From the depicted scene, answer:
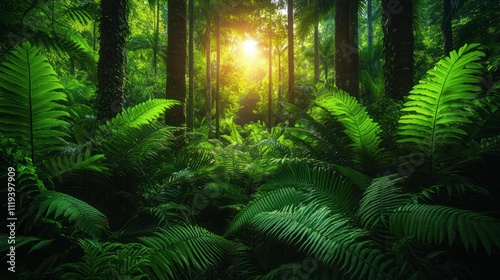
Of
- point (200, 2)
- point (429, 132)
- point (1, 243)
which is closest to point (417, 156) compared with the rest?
point (429, 132)

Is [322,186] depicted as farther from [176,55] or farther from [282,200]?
[176,55]

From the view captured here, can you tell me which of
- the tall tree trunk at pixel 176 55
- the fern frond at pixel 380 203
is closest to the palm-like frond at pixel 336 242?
the fern frond at pixel 380 203

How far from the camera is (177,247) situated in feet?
5.73

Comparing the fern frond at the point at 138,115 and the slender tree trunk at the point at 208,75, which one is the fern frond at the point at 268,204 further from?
the slender tree trunk at the point at 208,75

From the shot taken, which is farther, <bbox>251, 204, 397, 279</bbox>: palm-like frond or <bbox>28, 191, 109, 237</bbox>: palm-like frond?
<bbox>28, 191, 109, 237</bbox>: palm-like frond

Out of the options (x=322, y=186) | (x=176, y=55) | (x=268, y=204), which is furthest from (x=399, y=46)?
(x=176, y=55)

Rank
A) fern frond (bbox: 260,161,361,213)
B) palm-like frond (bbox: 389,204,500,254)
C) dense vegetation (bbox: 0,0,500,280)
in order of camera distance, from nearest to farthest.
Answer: palm-like frond (bbox: 389,204,500,254), dense vegetation (bbox: 0,0,500,280), fern frond (bbox: 260,161,361,213)

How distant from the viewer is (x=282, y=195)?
2.18 meters

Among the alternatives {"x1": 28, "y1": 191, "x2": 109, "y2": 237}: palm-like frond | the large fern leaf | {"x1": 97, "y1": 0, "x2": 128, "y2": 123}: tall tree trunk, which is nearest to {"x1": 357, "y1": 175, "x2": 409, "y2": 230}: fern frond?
{"x1": 28, "y1": 191, "x2": 109, "y2": 237}: palm-like frond

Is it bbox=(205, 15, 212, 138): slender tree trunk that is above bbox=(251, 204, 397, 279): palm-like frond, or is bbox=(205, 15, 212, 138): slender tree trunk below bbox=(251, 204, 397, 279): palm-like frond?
above

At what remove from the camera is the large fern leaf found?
1884mm

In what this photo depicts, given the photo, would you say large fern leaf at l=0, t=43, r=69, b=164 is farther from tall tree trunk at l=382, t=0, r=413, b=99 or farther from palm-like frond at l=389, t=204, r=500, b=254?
tall tree trunk at l=382, t=0, r=413, b=99

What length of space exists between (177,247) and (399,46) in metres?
3.70

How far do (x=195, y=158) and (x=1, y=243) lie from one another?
2.12 m
